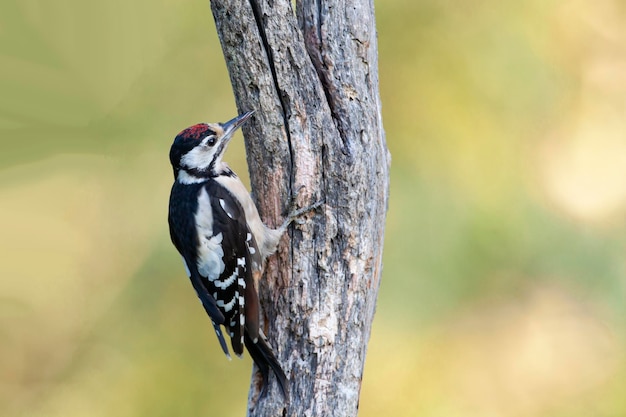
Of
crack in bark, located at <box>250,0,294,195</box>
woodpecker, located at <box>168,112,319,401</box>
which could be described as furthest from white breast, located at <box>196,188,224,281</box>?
crack in bark, located at <box>250,0,294,195</box>

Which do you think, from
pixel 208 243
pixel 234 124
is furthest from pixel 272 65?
pixel 208 243

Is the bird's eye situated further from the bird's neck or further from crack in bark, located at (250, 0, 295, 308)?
Answer: crack in bark, located at (250, 0, 295, 308)

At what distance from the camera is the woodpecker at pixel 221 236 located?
261cm

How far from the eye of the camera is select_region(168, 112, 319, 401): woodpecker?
261 centimetres

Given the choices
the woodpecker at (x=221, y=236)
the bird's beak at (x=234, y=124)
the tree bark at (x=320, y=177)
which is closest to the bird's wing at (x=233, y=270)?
the woodpecker at (x=221, y=236)

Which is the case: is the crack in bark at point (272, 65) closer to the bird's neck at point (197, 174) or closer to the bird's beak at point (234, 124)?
the bird's beak at point (234, 124)

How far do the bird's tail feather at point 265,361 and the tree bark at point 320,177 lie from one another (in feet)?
0.10

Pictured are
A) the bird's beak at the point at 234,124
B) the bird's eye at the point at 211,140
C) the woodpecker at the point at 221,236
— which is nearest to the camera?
the bird's beak at the point at 234,124

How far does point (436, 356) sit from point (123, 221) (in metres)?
2.26

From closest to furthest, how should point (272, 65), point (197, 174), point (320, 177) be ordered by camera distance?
point (272, 65)
point (320, 177)
point (197, 174)

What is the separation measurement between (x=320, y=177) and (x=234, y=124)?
37cm

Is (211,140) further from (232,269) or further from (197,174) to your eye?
(232,269)

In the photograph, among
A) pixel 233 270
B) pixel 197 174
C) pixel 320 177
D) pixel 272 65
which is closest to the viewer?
pixel 272 65

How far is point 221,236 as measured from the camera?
2732 mm
